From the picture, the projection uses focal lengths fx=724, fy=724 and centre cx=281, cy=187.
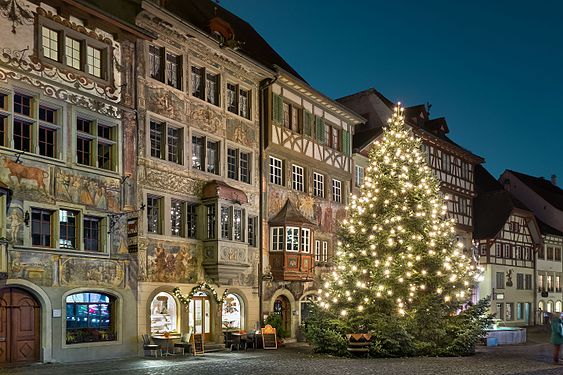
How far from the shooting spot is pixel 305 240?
106 ft

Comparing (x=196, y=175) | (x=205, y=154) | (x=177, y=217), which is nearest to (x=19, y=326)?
(x=177, y=217)

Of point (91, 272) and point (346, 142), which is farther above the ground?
point (346, 142)

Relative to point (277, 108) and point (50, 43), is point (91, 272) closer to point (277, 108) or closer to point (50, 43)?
point (50, 43)

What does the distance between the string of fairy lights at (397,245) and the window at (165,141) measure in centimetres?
657

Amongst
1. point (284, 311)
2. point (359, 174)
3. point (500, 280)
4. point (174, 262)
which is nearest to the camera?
point (174, 262)

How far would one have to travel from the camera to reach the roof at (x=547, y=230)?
2346 inches

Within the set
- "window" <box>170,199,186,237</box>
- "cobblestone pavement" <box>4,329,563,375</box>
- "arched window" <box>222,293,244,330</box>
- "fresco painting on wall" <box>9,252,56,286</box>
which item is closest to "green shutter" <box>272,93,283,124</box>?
"window" <box>170,199,186,237</box>

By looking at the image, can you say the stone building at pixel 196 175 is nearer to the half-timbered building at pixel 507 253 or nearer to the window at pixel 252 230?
the window at pixel 252 230

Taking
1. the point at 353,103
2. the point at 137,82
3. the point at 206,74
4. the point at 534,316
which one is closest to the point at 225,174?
the point at 206,74

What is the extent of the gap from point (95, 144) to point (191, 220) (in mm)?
5464

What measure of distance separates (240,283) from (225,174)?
4373mm

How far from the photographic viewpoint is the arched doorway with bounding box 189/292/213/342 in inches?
1038

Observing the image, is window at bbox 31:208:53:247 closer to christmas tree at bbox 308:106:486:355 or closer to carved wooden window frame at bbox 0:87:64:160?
carved wooden window frame at bbox 0:87:64:160

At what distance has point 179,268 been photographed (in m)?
25.5
